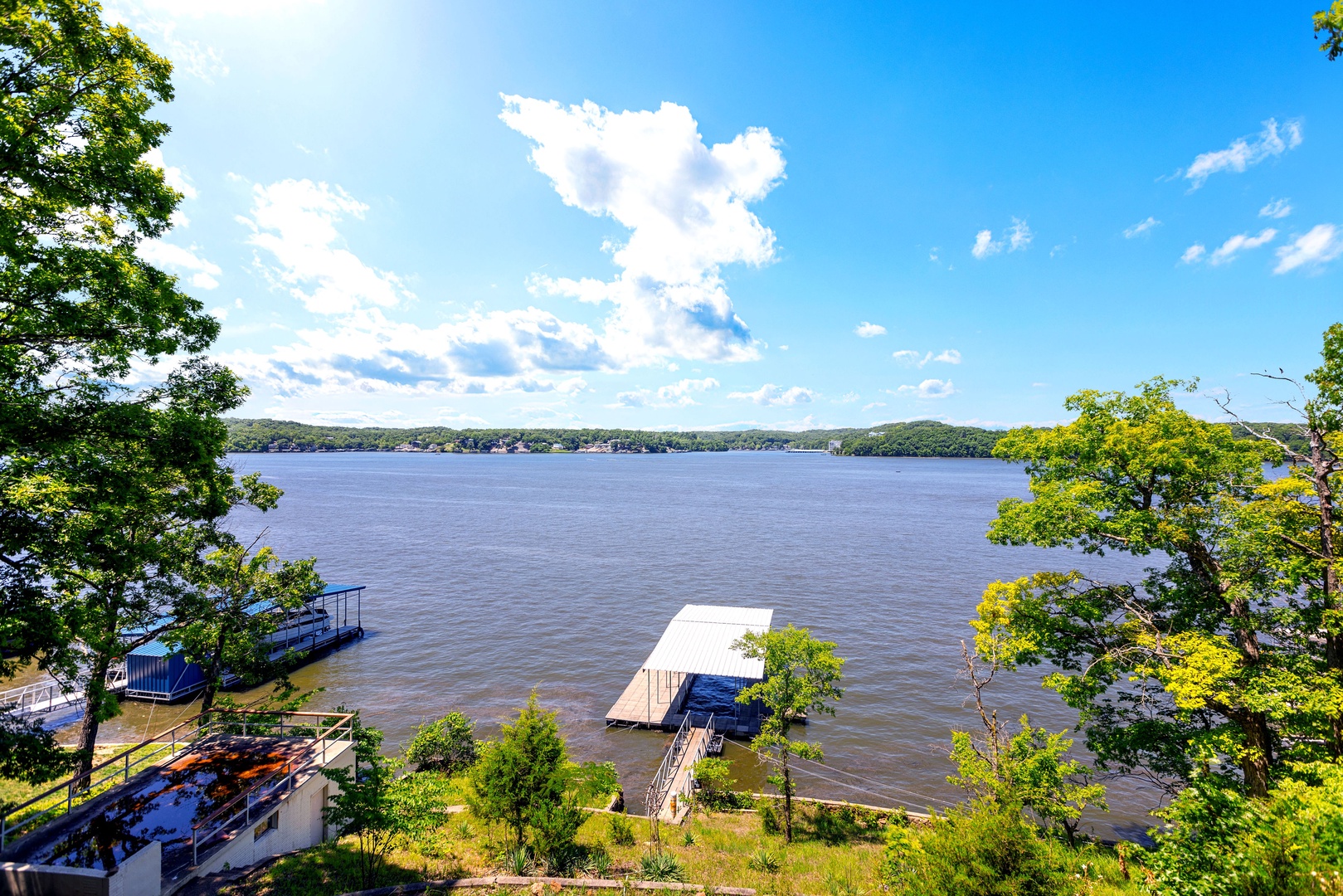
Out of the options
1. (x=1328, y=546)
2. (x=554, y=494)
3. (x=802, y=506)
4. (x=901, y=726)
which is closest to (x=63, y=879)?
(x=1328, y=546)

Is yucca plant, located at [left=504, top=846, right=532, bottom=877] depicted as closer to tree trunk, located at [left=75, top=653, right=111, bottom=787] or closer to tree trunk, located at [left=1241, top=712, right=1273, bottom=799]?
tree trunk, located at [left=75, top=653, right=111, bottom=787]

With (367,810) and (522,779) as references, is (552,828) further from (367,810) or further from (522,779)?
(367,810)

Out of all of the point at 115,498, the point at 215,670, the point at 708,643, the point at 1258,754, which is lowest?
the point at 708,643

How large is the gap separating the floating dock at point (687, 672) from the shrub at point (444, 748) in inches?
268

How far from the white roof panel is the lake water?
3.68 metres

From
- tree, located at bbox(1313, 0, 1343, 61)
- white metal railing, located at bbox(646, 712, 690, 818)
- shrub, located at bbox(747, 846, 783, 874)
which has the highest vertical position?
tree, located at bbox(1313, 0, 1343, 61)

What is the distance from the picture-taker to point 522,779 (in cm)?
1272

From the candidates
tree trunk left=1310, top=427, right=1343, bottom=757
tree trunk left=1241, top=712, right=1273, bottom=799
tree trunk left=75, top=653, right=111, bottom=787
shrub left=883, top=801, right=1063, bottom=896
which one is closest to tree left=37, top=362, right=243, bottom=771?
tree trunk left=75, top=653, right=111, bottom=787

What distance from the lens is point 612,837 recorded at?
16.8 metres

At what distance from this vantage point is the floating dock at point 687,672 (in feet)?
84.8

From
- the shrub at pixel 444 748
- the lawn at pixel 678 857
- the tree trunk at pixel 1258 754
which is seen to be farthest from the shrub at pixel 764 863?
the shrub at pixel 444 748

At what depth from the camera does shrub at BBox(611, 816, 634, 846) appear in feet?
54.4

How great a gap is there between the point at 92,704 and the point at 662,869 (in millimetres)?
12336

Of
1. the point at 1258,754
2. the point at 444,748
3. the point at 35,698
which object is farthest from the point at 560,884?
the point at 35,698
